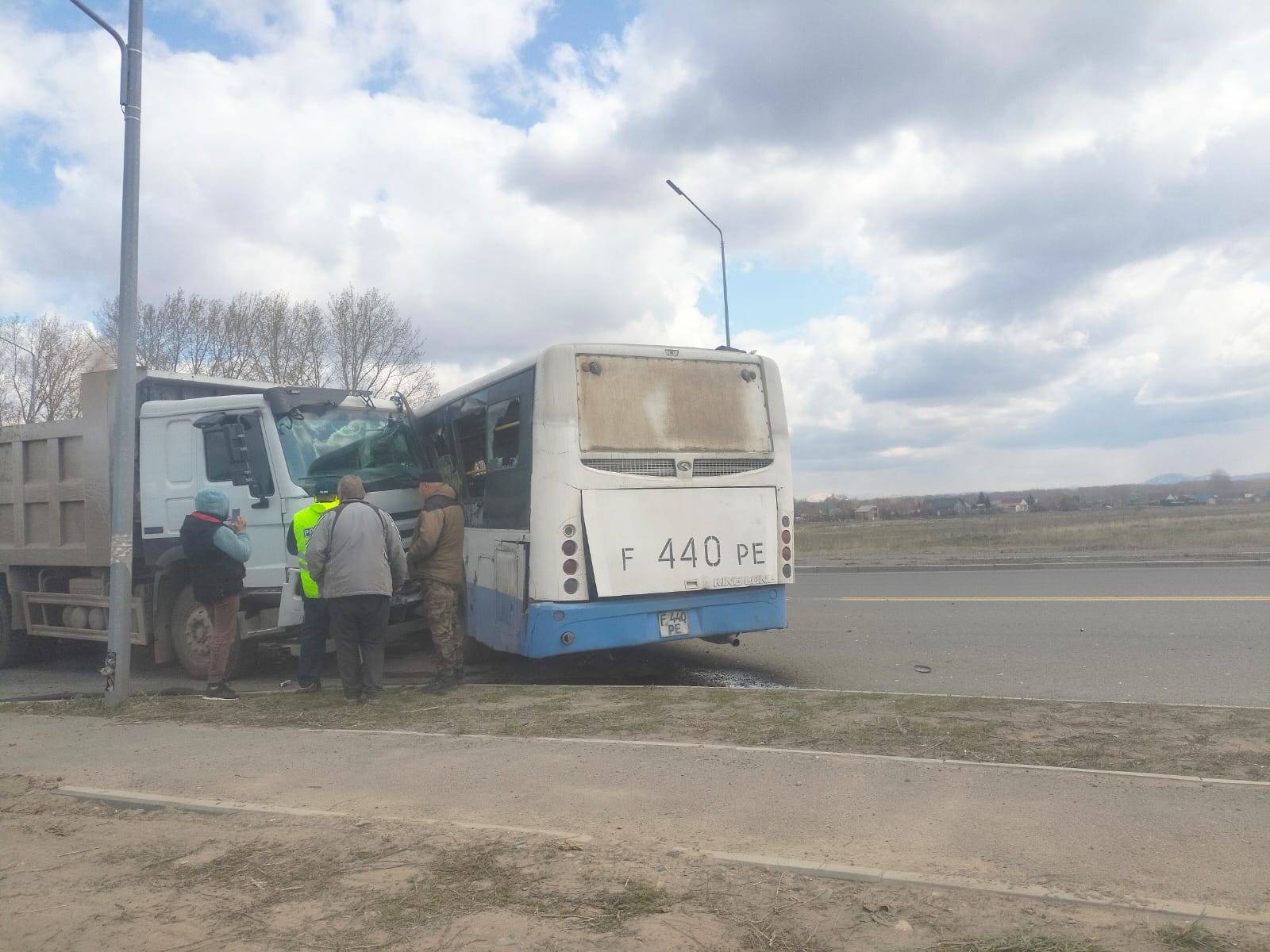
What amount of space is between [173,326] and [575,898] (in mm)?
36702

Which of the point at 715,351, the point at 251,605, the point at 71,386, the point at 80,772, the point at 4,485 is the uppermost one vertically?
the point at 71,386

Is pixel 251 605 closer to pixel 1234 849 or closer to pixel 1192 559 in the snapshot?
pixel 1234 849

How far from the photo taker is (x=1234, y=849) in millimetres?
3891

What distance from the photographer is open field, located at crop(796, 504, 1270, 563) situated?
2319 centimetres

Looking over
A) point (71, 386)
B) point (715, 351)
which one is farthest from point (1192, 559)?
point (71, 386)

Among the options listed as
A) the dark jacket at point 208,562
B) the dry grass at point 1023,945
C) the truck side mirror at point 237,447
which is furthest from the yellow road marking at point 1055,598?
the dry grass at point 1023,945

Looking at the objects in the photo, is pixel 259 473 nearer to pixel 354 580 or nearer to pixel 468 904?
pixel 354 580

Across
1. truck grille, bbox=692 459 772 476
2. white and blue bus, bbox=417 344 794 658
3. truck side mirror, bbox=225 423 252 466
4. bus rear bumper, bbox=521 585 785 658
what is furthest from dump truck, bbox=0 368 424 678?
truck grille, bbox=692 459 772 476

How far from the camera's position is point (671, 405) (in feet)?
28.6

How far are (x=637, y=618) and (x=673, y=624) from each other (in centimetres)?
35

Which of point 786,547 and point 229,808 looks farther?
point 786,547

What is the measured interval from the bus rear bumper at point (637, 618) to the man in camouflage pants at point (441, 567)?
969mm

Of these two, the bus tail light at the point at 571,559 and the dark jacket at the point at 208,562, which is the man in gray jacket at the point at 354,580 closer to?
the dark jacket at the point at 208,562

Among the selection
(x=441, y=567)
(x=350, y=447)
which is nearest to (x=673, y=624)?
(x=441, y=567)
